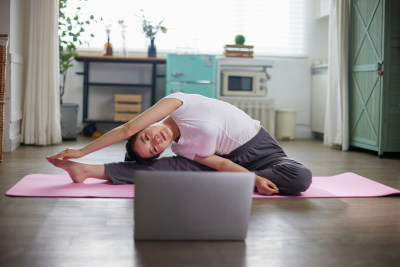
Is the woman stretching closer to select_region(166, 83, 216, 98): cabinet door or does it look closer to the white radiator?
select_region(166, 83, 216, 98): cabinet door

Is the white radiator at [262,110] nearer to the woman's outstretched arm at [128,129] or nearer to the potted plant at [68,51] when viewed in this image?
the potted plant at [68,51]

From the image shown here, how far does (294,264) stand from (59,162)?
4.83 feet

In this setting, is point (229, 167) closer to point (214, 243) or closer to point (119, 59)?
point (214, 243)

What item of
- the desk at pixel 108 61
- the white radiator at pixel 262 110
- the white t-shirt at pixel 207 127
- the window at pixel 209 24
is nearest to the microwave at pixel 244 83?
the white radiator at pixel 262 110

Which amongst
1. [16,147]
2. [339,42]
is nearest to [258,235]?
[16,147]

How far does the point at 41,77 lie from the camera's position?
16.5ft

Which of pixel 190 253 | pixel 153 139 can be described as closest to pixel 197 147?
pixel 153 139

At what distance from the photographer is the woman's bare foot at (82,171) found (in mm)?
2746

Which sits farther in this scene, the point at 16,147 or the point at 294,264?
the point at 16,147

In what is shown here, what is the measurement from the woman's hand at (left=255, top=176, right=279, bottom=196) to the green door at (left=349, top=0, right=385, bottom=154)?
7.40 feet

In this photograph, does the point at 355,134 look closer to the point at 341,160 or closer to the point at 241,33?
the point at 341,160

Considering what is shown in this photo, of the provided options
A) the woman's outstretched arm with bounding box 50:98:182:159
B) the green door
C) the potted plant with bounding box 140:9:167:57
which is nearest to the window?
the potted plant with bounding box 140:9:167:57

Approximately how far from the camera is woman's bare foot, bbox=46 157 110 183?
2.75 metres

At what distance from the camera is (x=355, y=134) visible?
16.9 feet
